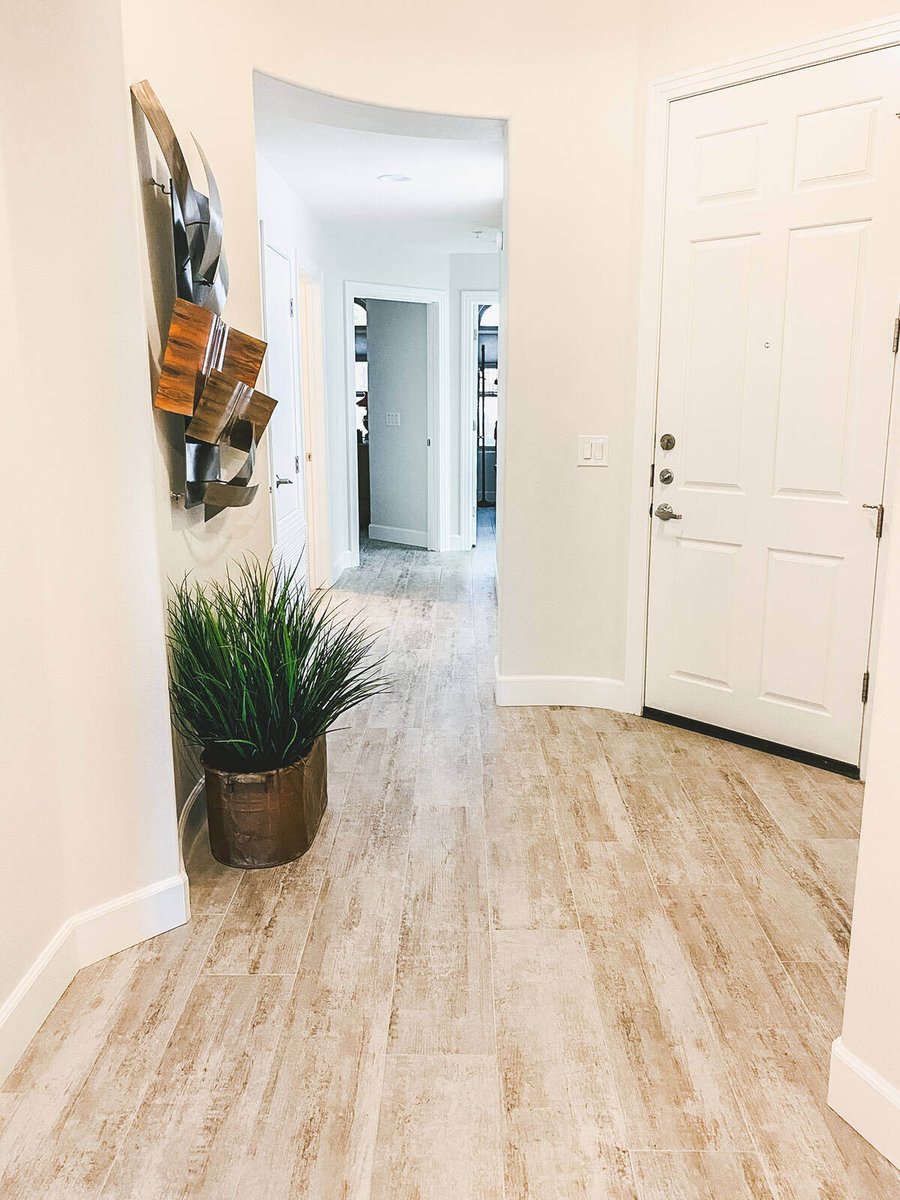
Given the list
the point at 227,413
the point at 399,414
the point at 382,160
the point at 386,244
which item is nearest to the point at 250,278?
the point at 227,413

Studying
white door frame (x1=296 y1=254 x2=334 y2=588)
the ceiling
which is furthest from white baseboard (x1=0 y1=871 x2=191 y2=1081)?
white door frame (x1=296 y1=254 x2=334 y2=588)

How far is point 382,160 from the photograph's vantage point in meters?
4.51

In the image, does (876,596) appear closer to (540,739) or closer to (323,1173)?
(540,739)

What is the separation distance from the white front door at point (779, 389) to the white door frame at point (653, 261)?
0.11ft

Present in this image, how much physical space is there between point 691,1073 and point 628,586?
2.09m

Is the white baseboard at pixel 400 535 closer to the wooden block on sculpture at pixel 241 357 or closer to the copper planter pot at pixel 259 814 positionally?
the wooden block on sculpture at pixel 241 357

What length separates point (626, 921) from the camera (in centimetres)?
222

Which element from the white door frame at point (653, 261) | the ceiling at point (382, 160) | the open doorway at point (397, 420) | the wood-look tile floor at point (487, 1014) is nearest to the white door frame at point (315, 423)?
the ceiling at point (382, 160)

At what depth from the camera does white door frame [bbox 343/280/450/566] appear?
22.0 ft

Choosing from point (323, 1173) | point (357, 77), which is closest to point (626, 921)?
point (323, 1173)

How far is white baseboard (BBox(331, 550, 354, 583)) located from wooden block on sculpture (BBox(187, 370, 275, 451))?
12.2ft

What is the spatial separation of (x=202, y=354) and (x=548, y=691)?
209 cm

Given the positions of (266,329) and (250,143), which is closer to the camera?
(250,143)

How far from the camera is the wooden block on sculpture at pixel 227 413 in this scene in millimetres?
2230
